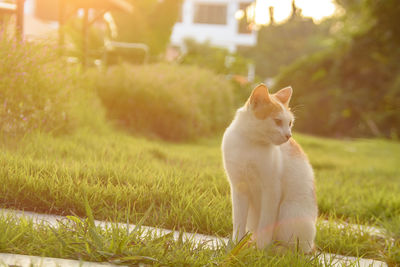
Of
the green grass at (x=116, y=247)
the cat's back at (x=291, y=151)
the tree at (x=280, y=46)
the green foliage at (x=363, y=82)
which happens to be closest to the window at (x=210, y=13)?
the tree at (x=280, y=46)

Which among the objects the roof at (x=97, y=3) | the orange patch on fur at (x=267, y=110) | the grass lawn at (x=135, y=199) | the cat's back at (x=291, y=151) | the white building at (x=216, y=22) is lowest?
the grass lawn at (x=135, y=199)

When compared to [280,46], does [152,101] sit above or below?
below

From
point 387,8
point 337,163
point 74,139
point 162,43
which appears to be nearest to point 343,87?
point 387,8

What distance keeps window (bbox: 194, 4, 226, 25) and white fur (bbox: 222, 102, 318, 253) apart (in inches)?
1087

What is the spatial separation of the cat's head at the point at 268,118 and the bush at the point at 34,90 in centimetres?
207

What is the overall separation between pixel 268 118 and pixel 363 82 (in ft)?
35.7

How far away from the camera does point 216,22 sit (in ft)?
96.9

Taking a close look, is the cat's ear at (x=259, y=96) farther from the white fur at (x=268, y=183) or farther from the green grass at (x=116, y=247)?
the green grass at (x=116, y=247)

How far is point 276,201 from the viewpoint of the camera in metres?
2.36

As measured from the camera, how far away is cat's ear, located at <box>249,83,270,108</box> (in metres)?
2.28

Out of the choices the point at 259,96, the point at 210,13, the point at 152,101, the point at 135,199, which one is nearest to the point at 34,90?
the point at 135,199

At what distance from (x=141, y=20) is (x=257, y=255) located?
1139 centimetres

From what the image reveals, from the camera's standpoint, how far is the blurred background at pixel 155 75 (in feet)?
13.2

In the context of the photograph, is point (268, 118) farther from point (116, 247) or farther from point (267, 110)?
point (116, 247)
